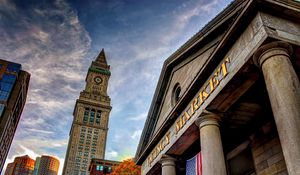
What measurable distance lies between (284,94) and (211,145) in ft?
12.2

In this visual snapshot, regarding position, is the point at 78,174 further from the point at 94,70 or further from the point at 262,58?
the point at 262,58

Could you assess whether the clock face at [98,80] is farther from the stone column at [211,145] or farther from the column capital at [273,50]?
the column capital at [273,50]

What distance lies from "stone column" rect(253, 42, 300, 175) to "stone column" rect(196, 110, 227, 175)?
3081 mm

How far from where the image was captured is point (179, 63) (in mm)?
15133

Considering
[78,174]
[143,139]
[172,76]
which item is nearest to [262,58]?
[172,76]

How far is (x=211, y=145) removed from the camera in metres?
9.60

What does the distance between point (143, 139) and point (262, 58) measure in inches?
484

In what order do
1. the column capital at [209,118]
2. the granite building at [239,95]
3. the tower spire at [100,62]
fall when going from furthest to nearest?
the tower spire at [100,62] → the column capital at [209,118] → the granite building at [239,95]

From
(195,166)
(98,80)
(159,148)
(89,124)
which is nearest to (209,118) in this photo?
(195,166)

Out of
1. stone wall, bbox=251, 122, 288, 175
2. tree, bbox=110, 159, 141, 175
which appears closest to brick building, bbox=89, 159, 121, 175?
tree, bbox=110, 159, 141, 175

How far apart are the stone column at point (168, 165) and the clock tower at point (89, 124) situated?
369 feet

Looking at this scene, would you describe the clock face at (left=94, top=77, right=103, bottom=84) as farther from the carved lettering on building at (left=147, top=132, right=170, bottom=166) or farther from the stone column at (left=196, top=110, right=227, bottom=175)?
the stone column at (left=196, top=110, right=227, bottom=175)

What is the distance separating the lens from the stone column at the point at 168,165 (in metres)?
13.4

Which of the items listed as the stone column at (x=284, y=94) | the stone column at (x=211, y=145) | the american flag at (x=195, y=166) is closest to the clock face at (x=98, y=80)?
the american flag at (x=195, y=166)
